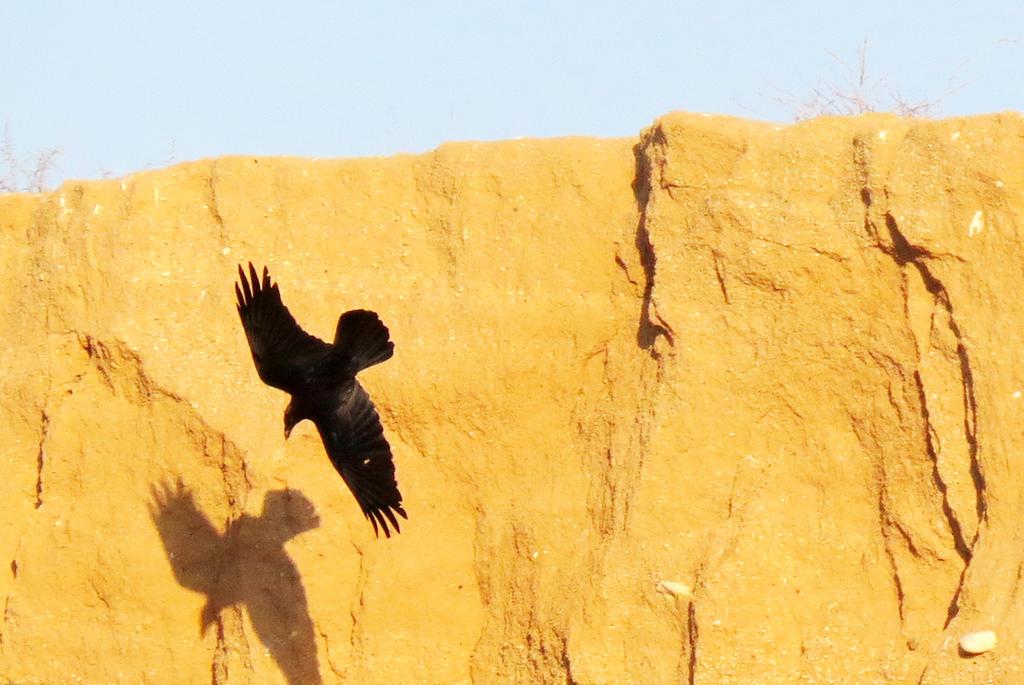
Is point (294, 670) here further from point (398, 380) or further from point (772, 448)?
point (772, 448)

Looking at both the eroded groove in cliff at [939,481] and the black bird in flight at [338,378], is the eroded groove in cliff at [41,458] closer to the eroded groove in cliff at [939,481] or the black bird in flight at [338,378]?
the black bird in flight at [338,378]

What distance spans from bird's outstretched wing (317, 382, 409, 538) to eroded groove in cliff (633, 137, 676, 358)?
1.10 metres

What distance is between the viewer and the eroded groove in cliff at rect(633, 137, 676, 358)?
18.7 feet

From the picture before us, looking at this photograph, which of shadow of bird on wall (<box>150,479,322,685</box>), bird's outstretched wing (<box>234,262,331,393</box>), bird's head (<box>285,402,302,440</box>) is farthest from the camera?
shadow of bird on wall (<box>150,479,322,685</box>)

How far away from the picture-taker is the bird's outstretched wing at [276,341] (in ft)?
16.2

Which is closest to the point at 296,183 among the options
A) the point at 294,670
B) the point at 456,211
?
the point at 456,211

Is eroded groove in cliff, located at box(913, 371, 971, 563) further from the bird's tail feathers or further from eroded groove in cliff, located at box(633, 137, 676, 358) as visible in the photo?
the bird's tail feathers

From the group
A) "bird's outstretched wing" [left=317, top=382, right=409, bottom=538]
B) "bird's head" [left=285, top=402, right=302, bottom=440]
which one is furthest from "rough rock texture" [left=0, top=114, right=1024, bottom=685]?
"bird's outstretched wing" [left=317, top=382, right=409, bottom=538]

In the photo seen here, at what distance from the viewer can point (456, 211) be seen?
6.11m

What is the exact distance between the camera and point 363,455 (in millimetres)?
5105

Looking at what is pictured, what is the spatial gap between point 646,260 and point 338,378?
1.34 metres

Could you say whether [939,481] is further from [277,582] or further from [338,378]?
[277,582]

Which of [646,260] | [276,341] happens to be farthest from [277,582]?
[646,260]

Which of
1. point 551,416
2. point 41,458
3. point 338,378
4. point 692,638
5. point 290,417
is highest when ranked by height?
point 338,378
